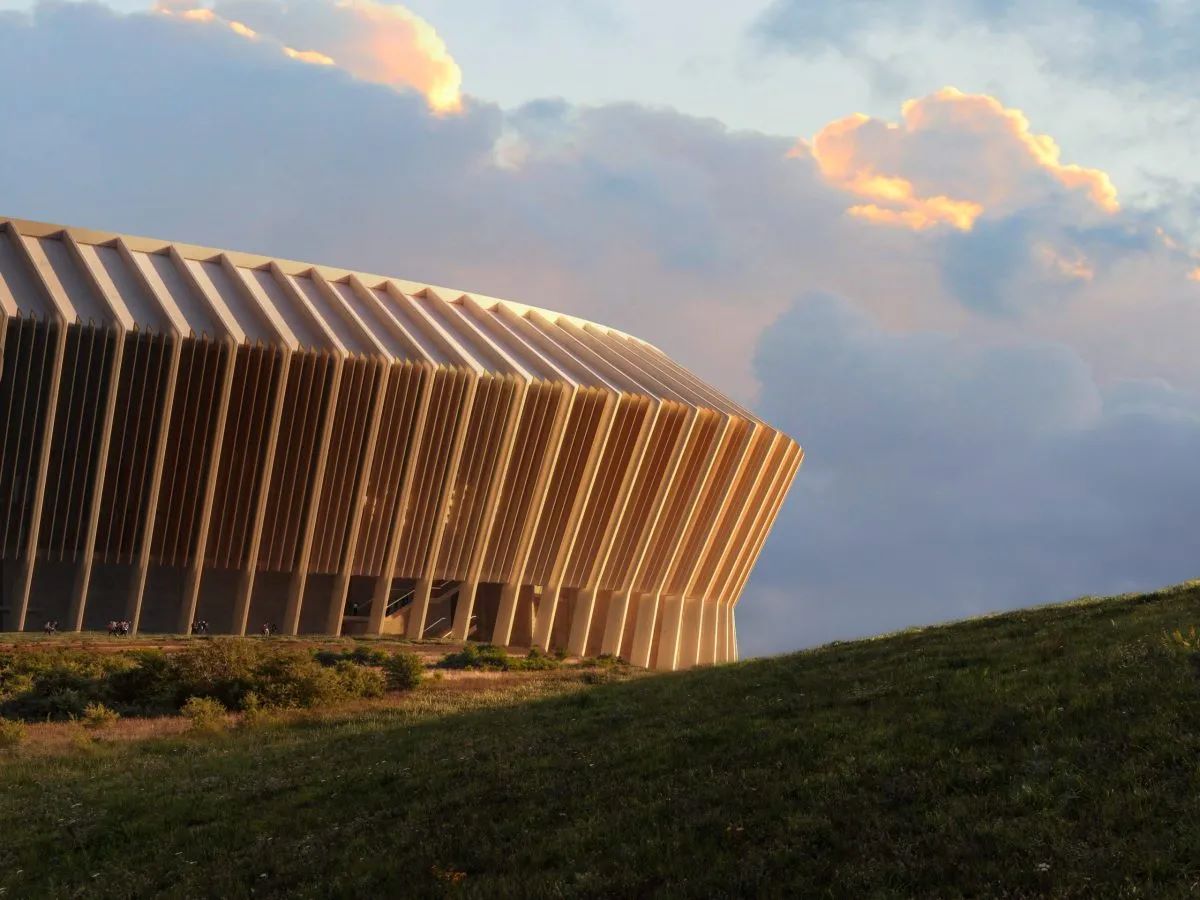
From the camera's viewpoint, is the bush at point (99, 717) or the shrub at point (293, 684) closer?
the bush at point (99, 717)

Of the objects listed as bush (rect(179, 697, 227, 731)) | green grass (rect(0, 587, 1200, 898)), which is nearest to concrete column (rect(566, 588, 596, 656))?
bush (rect(179, 697, 227, 731))

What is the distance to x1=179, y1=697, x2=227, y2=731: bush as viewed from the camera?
19.4 m

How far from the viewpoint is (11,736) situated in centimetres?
1859

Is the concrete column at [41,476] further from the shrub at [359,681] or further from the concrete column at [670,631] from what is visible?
the concrete column at [670,631]

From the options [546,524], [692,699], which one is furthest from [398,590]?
[692,699]

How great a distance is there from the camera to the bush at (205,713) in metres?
19.4

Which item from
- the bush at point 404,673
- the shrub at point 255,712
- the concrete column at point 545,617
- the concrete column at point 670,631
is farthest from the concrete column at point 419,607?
the shrub at point 255,712

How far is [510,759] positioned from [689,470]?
25422 mm

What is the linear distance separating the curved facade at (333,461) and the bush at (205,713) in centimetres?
1000

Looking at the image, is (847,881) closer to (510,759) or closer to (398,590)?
(510,759)

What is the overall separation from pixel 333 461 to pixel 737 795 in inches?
952

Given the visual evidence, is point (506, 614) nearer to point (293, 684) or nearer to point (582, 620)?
point (582, 620)

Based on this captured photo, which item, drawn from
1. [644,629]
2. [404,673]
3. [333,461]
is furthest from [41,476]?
[644,629]

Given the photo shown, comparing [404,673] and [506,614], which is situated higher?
[404,673]
